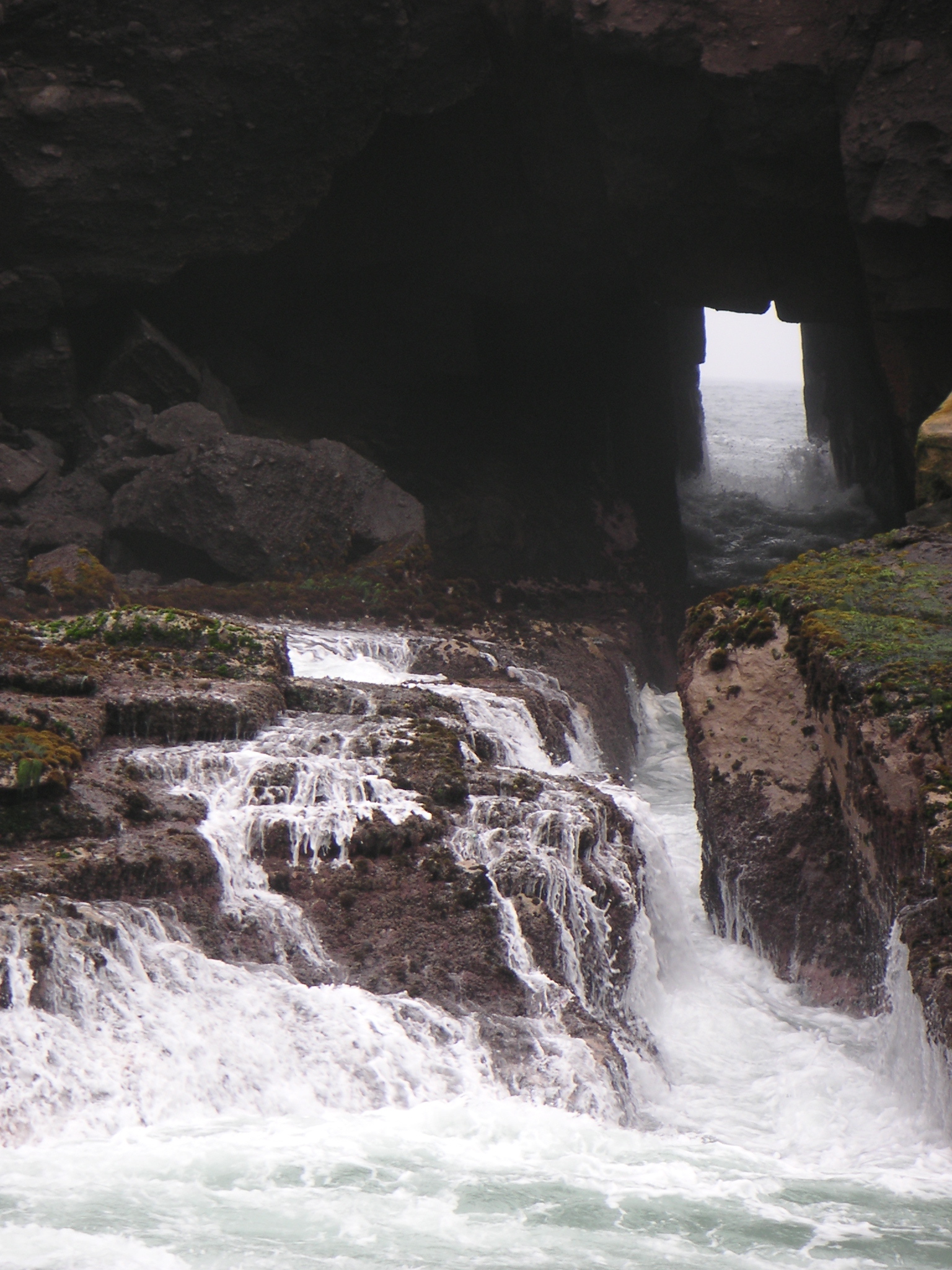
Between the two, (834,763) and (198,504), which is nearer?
(834,763)

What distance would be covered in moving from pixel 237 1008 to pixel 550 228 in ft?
53.4

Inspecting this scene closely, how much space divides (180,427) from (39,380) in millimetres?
2479

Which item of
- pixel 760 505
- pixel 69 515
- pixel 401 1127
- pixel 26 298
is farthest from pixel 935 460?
pixel 760 505

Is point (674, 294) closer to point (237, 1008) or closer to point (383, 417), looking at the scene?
point (383, 417)

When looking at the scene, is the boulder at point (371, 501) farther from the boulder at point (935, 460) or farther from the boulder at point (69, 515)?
the boulder at point (935, 460)

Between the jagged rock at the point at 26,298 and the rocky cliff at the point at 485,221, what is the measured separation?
37 millimetres

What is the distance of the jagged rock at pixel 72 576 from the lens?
1609 cm

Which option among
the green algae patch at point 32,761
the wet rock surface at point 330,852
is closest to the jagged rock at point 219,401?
the wet rock surface at point 330,852

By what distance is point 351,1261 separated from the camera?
16.4 feet

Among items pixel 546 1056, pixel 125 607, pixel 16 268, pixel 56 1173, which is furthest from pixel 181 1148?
pixel 16 268

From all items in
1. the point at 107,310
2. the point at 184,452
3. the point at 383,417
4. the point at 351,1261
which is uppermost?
the point at 107,310

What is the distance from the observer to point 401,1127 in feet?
21.0

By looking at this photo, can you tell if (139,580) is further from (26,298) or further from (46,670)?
(46,670)

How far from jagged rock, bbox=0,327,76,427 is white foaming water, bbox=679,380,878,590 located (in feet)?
38.7
